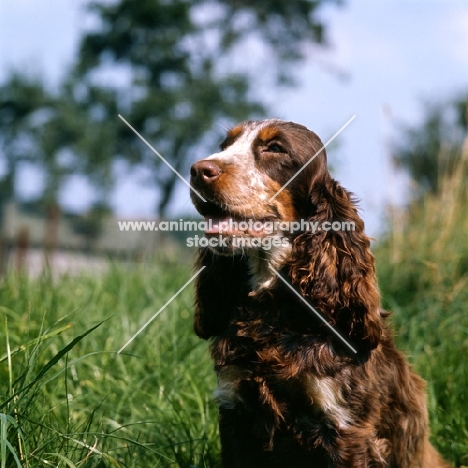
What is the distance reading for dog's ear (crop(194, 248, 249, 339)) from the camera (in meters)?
3.50

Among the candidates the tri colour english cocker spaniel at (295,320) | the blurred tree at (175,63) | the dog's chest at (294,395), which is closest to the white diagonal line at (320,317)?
the tri colour english cocker spaniel at (295,320)

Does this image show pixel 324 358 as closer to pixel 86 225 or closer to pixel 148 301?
pixel 148 301

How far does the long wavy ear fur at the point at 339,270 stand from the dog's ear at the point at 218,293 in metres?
0.30

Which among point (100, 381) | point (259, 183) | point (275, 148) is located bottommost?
point (100, 381)

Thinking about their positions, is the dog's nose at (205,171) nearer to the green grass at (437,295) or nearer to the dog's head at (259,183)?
the dog's head at (259,183)

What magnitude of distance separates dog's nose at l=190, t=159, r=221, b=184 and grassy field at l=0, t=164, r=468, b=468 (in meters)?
0.87

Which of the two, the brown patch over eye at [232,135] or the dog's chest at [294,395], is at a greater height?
the brown patch over eye at [232,135]

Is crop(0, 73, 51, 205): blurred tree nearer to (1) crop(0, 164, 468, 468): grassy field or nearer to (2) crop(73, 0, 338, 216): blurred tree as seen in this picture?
(2) crop(73, 0, 338, 216): blurred tree

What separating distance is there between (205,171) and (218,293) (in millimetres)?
690

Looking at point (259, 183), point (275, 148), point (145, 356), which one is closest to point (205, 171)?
point (259, 183)

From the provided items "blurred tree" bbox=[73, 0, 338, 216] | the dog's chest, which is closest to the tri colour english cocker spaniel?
the dog's chest

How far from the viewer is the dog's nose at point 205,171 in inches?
124

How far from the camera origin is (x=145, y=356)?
4.72 m

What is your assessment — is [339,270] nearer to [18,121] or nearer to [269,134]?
[269,134]
